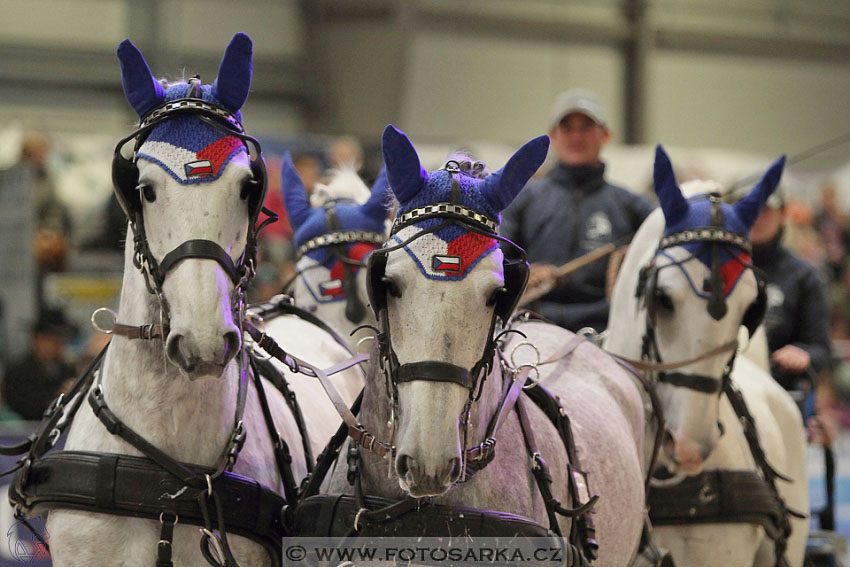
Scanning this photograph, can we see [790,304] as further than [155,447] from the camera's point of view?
Yes

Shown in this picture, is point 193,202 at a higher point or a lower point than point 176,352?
higher

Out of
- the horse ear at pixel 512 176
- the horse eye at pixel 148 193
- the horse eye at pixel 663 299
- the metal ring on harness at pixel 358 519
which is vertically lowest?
the metal ring on harness at pixel 358 519

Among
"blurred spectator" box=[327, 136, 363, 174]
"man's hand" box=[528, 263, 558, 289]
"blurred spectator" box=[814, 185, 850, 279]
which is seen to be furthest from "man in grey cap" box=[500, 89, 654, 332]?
"blurred spectator" box=[814, 185, 850, 279]

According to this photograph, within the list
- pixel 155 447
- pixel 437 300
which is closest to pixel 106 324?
pixel 155 447

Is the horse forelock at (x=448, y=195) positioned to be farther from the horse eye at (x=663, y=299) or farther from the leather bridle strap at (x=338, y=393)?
the horse eye at (x=663, y=299)

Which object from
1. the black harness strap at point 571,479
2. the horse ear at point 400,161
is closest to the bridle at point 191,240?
the horse ear at point 400,161

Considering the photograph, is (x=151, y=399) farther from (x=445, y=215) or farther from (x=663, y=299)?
(x=663, y=299)

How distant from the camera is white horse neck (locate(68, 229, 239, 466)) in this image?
240 cm

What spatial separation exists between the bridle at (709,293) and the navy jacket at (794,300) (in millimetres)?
1635

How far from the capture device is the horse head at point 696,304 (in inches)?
134

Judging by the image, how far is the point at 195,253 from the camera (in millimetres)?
2225

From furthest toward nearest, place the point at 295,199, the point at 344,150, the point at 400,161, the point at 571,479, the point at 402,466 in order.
Answer: the point at 344,150 → the point at 295,199 → the point at 571,479 → the point at 400,161 → the point at 402,466

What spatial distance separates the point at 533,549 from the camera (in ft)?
7.52

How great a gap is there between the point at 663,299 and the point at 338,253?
3.91 feet
